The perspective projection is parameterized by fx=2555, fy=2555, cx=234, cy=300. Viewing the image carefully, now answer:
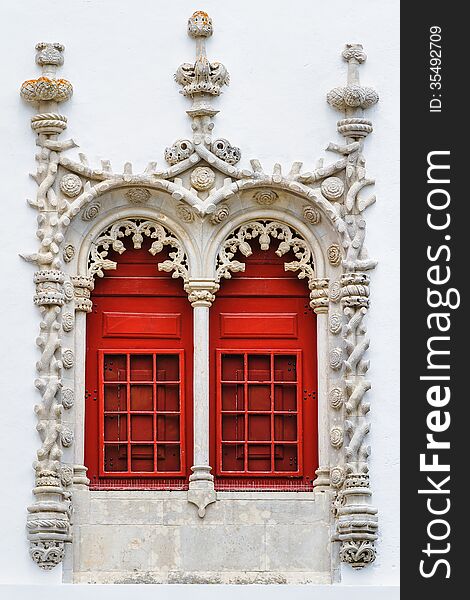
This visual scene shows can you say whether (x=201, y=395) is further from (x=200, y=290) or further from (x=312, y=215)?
(x=312, y=215)

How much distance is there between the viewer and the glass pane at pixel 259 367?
21.0m

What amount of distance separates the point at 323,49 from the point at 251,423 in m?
3.16

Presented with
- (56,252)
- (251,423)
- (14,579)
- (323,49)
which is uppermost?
(323,49)

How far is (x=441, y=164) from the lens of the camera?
20969 millimetres

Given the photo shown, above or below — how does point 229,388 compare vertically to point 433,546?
above

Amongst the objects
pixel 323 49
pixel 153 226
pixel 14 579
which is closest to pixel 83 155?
pixel 153 226

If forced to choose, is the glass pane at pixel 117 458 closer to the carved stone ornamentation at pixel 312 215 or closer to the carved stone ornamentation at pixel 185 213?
the carved stone ornamentation at pixel 185 213

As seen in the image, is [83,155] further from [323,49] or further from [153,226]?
[323,49]

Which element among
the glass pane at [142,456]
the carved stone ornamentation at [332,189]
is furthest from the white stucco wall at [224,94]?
the glass pane at [142,456]

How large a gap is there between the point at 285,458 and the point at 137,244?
7.01 feet

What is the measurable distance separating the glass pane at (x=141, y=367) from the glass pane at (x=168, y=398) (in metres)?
0.14

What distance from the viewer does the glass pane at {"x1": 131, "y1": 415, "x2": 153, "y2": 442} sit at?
2084cm

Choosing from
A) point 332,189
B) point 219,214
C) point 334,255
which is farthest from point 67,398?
point 332,189

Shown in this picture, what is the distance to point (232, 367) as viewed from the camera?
21031mm
